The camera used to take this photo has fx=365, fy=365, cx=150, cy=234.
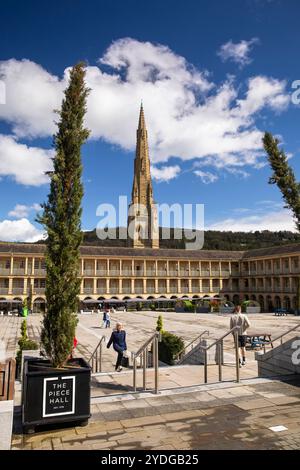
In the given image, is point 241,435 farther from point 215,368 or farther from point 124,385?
point 215,368

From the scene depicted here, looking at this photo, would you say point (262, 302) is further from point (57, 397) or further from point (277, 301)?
point (57, 397)

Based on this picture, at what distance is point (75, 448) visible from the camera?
4.36 meters

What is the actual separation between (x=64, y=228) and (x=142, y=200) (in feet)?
248

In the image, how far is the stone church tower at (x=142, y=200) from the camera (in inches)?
3009

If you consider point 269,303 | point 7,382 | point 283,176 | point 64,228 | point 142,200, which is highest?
point 142,200

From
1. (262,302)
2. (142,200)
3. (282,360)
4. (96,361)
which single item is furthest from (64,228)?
(142,200)

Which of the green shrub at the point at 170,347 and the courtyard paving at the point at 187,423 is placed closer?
the courtyard paving at the point at 187,423

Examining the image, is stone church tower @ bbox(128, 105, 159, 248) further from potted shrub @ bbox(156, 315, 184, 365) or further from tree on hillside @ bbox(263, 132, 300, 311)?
tree on hillside @ bbox(263, 132, 300, 311)

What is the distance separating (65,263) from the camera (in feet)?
19.5

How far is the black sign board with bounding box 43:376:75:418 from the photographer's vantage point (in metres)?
5.03

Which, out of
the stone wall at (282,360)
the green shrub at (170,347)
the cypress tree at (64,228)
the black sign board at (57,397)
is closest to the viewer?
the black sign board at (57,397)

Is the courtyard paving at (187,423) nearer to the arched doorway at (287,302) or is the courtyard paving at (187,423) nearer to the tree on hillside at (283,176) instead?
the tree on hillside at (283,176)

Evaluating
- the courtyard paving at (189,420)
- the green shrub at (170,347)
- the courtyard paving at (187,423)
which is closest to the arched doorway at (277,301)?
the green shrub at (170,347)

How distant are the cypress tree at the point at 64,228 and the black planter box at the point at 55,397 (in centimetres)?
64
